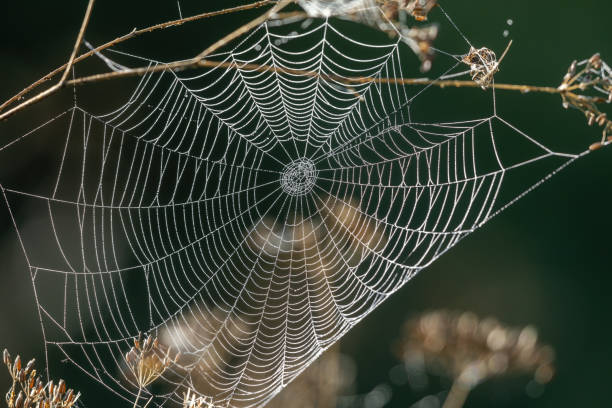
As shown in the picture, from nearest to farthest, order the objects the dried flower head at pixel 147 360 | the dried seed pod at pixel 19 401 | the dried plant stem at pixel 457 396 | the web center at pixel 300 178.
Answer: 1. the dried seed pod at pixel 19 401
2. the dried flower head at pixel 147 360
3. the dried plant stem at pixel 457 396
4. the web center at pixel 300 178

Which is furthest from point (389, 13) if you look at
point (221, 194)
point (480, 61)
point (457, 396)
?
point (221, 194)

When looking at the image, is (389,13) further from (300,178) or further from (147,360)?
(300,178)

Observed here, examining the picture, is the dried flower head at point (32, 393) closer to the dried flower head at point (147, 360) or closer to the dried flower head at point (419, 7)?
the dried flower head at point (147, 360)

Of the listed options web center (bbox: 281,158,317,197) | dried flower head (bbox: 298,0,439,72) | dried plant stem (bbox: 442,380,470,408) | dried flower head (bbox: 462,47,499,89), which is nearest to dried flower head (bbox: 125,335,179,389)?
dried flower head (bbox: 298,0,439,72)

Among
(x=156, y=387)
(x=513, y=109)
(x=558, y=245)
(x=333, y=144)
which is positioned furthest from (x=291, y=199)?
(x=558, y=245)

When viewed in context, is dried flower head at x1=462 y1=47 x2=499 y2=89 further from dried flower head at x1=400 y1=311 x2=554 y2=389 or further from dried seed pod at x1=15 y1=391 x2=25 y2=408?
dried flower head at x1=400 y1=311 x2=554 y2=389

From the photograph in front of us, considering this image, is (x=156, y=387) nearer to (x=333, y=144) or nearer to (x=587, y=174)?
(x=333, y=144)

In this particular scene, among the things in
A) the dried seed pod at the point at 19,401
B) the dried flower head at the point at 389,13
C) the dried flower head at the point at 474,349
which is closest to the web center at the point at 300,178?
the dried flower head at the point at 474,349
